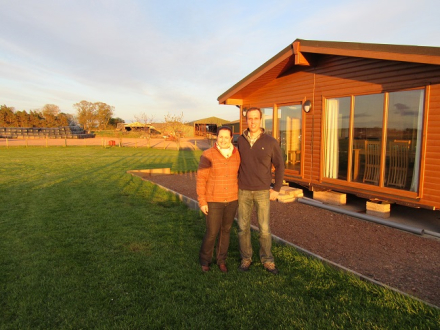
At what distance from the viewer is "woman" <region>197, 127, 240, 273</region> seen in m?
3.34

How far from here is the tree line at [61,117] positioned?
5203 cm

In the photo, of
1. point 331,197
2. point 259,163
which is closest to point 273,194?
point 259,163

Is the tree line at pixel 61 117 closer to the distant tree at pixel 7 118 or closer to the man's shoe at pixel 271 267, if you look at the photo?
the distant tree at pixel 7 118

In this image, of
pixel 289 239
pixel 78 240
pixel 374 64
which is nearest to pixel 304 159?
pixel 374 64

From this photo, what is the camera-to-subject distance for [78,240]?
450 centimetres

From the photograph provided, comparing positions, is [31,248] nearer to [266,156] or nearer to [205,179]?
[205,179]

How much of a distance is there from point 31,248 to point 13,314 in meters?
1.66

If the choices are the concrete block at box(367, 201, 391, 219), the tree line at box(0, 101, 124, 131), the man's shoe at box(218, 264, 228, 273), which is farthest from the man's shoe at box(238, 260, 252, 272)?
the tree line at box(0, 101, 124, 131)

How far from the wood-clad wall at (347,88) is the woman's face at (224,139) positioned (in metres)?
3.80

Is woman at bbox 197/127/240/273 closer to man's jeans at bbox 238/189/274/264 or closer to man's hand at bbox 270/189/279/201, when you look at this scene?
man's jeans at bbox 238/189/274/264

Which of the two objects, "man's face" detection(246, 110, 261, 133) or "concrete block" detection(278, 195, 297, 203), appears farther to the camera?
"concrete block" detection(278, 195, 297, 203)

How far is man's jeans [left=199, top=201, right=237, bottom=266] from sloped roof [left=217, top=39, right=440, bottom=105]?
3749 millimetres

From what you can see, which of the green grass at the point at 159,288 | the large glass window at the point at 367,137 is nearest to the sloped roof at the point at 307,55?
the large glass window at the point at 367,137

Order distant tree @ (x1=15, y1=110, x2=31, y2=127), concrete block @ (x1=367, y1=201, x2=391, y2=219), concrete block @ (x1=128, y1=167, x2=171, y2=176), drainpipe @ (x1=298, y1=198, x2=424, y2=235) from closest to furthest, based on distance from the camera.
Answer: drainpipe @ (x1=298, y1=198, x2=424, y2=235), concrete block @ (x1=367, y1=201, x2=391, y2=219), concrete block @ (x1=128, y1=167, x2=171, y2=176), distant tree @ (x1=15, y1=110, x2=31, y2=127)
